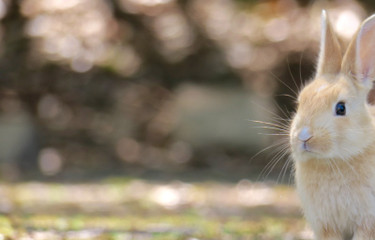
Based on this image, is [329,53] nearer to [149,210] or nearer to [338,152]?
[338,152]

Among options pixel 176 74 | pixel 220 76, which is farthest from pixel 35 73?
pixel 220 76

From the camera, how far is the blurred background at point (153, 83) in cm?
816

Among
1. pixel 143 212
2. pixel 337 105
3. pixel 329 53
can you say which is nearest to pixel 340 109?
pixel 337 105

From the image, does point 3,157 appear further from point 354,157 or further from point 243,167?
point 354,157

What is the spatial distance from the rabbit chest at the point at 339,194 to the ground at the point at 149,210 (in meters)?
0.87

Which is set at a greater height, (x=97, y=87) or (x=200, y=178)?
(x=97, y=87)

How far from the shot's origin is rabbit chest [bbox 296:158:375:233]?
11.7 feet

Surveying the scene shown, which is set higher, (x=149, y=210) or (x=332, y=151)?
(x=149, y=210)

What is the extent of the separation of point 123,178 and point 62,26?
2.35m

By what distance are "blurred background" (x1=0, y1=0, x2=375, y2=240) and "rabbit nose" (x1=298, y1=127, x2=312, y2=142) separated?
3.82m

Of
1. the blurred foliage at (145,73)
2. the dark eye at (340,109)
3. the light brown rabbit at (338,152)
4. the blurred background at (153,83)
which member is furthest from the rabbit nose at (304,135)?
the blurred foliage at (145,73)

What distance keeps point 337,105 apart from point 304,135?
276 mm

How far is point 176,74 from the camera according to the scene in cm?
844

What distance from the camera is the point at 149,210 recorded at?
578 cm
